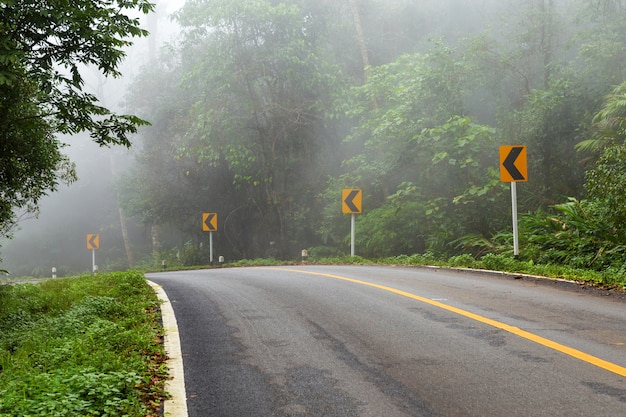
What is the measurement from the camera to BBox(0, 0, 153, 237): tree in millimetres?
→ 9414

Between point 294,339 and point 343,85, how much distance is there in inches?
915

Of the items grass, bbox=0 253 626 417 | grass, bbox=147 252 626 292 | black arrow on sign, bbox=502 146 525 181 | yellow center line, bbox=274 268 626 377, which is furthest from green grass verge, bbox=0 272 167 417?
black arrow on sign, bbox=502 146 525 181

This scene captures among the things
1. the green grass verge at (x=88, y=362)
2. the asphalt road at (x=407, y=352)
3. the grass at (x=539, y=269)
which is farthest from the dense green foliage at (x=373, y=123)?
the green grass verge at (x=88, y=362)

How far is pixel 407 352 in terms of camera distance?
18.5ft

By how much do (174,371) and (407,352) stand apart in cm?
220

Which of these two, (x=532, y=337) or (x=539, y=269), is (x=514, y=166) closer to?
(x=539, y=269)

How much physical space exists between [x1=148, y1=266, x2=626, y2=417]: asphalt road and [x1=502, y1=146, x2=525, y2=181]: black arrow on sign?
13.4 feet

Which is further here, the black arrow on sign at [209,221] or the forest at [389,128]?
the black arrow on sign at [209,221]

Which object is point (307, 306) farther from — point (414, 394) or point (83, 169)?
point (83, 169)

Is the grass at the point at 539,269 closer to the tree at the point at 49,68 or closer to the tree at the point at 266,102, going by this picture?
the tree at the point at 49,68

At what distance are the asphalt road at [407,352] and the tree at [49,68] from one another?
162 inches

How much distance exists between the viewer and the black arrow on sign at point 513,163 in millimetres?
13109

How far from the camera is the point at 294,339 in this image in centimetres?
635

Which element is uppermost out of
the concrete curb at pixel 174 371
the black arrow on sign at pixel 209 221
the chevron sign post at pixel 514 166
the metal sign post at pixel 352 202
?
the chevron sign post at pixel 514 166
